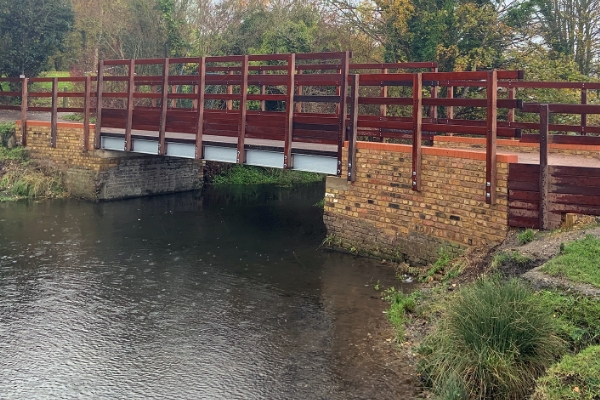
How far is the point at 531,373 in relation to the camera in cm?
562

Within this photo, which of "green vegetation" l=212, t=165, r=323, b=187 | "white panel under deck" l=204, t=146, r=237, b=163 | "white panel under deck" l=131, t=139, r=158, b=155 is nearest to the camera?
"white panel under deck" l=204, t=146, r=237, b=163

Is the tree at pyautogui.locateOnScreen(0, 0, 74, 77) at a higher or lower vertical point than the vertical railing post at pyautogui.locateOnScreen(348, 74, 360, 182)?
higher

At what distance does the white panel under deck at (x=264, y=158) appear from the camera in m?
12.9

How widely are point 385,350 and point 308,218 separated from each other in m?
9.22

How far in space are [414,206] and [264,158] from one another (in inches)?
148

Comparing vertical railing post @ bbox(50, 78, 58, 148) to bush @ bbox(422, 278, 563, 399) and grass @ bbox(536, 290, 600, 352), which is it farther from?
grass @ bbox(536, 290, 600, 352)

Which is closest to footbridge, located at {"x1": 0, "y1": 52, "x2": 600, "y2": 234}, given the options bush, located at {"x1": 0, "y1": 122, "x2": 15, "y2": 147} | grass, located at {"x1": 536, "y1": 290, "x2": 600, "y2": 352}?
bush, located at {"x1": 0, "y1": 122, "x2": 15, "y2": 147}

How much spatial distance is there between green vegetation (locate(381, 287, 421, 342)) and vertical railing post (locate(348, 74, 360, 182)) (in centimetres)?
303

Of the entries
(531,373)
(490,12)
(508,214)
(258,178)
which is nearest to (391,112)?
(490,12)

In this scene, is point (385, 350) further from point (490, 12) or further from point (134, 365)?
point (490, 12)

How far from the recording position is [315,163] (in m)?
12.4

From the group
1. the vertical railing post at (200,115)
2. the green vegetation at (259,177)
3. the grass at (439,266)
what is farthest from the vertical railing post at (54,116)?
the grass at (439,266)

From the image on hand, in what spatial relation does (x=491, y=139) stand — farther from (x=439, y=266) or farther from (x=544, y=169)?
(x=439, y=266)

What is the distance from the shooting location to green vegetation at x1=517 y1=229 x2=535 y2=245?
8742 mm
